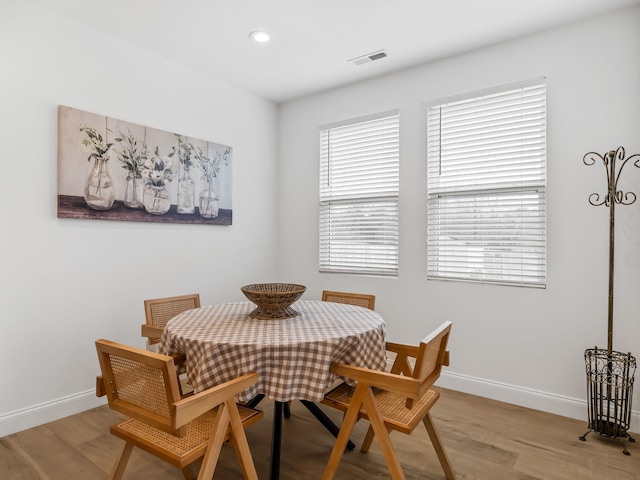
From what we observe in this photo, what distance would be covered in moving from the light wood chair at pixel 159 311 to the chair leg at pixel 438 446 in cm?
156

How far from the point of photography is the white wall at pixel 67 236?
8.17 ft

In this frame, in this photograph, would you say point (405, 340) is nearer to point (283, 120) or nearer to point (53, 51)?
point (283, 120)

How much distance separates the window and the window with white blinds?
39 centimetres

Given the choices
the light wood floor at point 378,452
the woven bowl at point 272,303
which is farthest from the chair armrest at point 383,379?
the light wood floor at point 378,452

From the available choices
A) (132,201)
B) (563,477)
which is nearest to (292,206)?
(132,201)

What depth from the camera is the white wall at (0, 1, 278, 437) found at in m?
2.49

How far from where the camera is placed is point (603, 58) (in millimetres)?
Result: 2660

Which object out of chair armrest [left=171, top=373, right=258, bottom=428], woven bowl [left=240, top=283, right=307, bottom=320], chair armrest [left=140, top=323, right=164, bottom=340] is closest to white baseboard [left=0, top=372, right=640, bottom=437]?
chair armrest [left=140, top=323, right=164, bottom=340]

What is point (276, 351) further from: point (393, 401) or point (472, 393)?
point (472, 393)

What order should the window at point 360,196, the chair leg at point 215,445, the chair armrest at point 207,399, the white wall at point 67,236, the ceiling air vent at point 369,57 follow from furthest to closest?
the window at point 360,196 < the ceiling air vent at point 369,57 < the white wall at point 67,236 < the chair leg at point 215,445 < the chair armrest at point 207,399

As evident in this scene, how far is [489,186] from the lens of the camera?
3.08 m

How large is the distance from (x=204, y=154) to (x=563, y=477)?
346 centimetres

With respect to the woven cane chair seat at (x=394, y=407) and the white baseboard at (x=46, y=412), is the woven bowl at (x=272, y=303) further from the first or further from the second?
the white baseboard at (x=46, y=412)

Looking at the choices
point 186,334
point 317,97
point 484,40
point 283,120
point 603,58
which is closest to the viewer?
point 186,334
